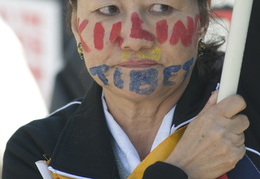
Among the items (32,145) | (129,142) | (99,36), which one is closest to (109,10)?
(99,36)

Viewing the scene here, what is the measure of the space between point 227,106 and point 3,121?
220 cm

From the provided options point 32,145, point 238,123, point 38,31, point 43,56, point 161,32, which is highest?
point 161,32

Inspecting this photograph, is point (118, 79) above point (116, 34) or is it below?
below

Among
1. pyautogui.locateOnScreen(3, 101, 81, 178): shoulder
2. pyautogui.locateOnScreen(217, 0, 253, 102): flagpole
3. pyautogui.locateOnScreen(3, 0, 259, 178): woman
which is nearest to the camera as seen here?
pyautogui.locateOnScreen(217, 0, 253, 102): flagpole

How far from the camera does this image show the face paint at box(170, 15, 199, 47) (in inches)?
102

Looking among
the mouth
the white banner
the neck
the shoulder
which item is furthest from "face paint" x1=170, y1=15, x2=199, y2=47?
the white banner

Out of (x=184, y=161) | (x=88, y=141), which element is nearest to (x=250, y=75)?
(x=184, y=161)

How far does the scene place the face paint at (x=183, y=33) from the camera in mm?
2582

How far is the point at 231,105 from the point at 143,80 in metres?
0.41

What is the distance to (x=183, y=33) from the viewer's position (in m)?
2.60

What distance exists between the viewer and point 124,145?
8.82 feet

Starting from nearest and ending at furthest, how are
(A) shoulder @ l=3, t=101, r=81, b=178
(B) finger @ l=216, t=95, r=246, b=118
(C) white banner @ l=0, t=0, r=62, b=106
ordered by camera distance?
(B) finger @ l=216, t=95, r=246, b=118, (A) shoulder @ l=3, t=101, r=81, b=178, (C) white banner @ l=0, t=0, r=62, b=106

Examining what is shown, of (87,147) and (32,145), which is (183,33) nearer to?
(87,147)

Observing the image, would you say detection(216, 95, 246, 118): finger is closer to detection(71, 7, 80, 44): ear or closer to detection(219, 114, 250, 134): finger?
detection(219, 114, 250, 134): finger
